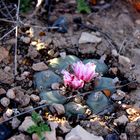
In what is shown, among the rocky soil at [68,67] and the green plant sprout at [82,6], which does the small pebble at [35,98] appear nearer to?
the rocky soil at [68,67]

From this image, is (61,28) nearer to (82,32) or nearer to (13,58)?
(82,32)

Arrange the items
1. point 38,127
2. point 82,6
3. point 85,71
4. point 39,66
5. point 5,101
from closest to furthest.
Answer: point 38,127, point 5,101, point 85,71, point 39,66, point 82,6

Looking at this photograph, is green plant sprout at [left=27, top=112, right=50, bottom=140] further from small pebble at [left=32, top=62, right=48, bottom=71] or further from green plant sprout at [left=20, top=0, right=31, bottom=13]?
green plant sprout at [left=20, top=0, right=31, bottom=13]

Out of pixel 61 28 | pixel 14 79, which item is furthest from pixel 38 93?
pixel 61 28

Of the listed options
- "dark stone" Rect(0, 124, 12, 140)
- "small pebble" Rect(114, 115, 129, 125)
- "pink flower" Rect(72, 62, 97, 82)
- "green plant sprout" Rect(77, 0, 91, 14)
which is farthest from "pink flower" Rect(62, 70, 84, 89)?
"green plant sprout" Rect(77, 0, 91, 14)

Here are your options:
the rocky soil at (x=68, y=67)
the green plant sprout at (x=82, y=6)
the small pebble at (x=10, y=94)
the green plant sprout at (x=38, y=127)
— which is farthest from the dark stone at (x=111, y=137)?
the green plant sprout at (x=82, y=6)

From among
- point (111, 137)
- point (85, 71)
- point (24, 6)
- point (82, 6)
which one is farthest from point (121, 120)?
point (24, 6)

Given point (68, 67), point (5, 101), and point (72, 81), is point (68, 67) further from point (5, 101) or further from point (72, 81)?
point (5, 101)
